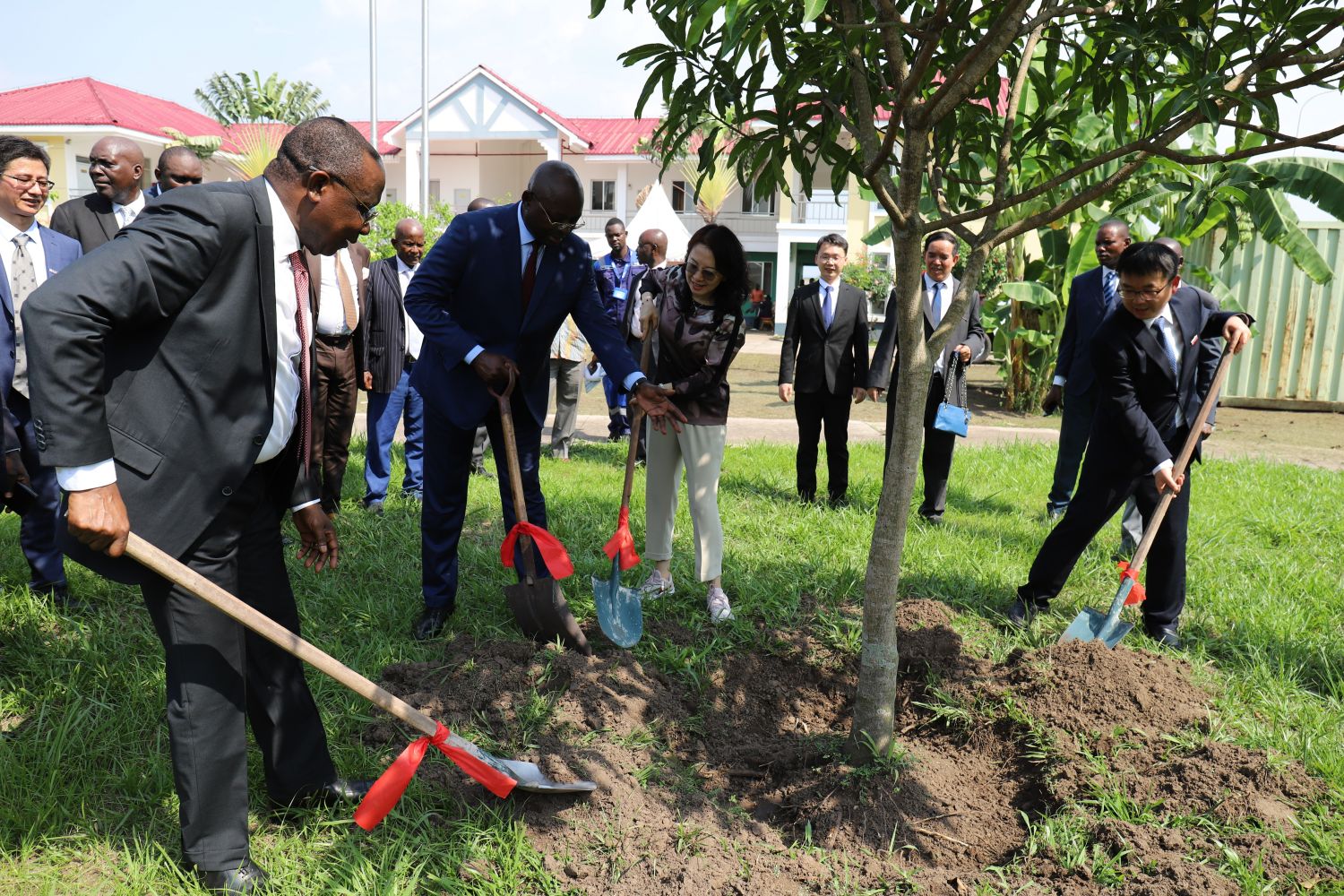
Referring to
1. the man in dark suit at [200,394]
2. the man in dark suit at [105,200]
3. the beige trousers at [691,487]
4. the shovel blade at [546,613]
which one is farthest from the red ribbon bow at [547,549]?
the man in dark suit at [105,200]

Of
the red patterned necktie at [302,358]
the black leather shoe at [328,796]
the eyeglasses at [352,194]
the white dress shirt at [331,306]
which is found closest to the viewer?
the eyeglasses at [352,194]

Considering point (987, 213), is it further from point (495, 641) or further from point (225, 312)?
point (495, 641)

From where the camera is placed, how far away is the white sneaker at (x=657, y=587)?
15.6 feet

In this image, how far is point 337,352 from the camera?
19.1 feet

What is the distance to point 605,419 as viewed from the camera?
10969mm

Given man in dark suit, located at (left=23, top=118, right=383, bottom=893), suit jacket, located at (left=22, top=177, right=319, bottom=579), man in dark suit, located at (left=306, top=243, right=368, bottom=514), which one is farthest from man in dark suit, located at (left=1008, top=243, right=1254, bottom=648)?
man in dark suit, located at (left=306, top=243, right=368, bottom=514)

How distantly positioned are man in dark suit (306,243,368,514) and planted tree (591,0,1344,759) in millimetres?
3256

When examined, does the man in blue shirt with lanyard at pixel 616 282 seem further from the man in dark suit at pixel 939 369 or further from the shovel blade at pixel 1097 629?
the shovel blade at pixel 1097 629

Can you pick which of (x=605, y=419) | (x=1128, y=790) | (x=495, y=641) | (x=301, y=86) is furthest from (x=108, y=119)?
(x=1128, y=790)

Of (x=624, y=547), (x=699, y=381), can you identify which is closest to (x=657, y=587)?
(x=624, y=547)

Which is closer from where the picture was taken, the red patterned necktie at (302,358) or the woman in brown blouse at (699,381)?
the red patterned necktie at (302,358)

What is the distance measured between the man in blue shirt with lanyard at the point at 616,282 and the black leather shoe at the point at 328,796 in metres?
5.52

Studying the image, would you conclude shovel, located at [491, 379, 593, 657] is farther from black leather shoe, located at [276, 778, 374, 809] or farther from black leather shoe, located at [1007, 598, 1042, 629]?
black leather shoe, located at [1007, 598, 1042, 629]

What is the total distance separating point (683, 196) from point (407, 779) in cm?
3168
